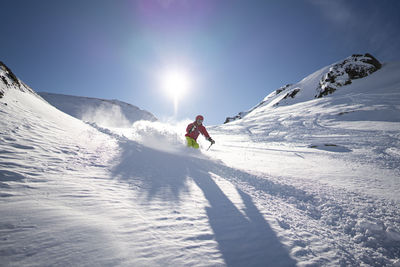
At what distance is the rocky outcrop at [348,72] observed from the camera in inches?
1125

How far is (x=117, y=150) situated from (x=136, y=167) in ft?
4.29

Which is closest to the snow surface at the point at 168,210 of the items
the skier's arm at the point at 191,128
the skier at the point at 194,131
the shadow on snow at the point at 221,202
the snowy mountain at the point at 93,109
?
the shadow on snow at the point at 221,202

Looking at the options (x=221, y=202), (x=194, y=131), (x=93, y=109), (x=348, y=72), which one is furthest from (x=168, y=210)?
(x=348, y=72)

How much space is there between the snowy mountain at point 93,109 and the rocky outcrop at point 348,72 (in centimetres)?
3902

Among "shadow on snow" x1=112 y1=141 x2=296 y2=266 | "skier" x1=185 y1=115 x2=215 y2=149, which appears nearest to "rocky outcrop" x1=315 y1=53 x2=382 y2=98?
"skier" x1=185 y1=115 x2=215 y2=149

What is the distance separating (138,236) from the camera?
66.1 inches

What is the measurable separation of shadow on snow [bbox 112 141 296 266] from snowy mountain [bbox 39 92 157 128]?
2463 centimetres

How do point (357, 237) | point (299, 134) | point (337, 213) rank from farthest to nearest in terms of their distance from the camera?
→ point (299, 134), point (337, 213), point (357, 237)

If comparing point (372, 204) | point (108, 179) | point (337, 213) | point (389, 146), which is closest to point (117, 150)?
point (108, 179)

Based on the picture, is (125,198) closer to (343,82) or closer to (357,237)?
(357,237)

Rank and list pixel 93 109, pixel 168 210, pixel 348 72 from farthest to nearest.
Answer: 1. pixel 348 72
2. pixel 93 109
3. pixel 168 210

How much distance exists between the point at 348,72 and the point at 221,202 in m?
42.2

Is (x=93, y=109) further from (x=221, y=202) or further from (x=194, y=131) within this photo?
(x=221, y=202)

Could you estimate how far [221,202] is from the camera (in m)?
2.77
